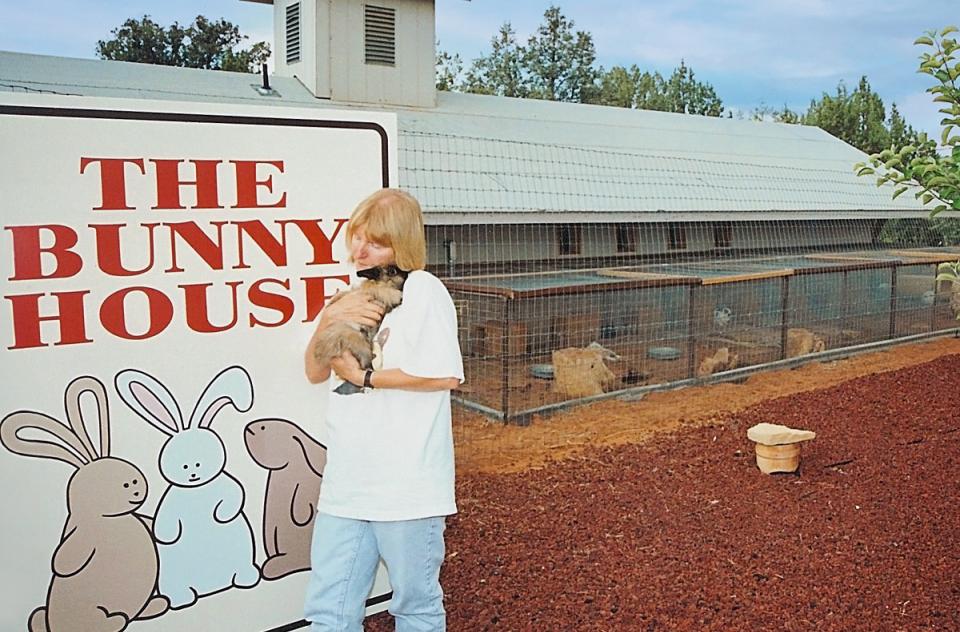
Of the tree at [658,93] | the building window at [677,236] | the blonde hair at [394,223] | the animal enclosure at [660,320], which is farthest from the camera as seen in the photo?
the tree at [658,93]

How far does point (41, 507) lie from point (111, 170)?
103 cm

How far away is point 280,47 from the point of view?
46.6 feet

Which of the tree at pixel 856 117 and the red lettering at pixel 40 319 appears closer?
the red lettering at pixel 40 319

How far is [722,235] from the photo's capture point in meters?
14.8

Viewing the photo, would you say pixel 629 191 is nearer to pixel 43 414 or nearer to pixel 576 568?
pixel 576 568

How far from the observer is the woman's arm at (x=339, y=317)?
2.93 m

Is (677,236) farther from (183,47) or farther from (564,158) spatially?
(183,47)

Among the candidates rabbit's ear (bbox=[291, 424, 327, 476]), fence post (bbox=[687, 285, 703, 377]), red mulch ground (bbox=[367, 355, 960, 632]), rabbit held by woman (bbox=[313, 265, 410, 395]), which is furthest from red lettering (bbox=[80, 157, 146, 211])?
fence post (bbox=[687, 285, 703, 377])

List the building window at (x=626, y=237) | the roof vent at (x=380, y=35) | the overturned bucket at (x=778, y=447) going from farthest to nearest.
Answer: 1. the roof vent at (x=380, y=35)
2. the building window at (x=626, y=237)
3. the overturned bucket at (x=778, y=447)

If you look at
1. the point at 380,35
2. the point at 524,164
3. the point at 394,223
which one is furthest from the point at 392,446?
the point at 380,35

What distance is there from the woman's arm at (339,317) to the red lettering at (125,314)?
18.4 inches

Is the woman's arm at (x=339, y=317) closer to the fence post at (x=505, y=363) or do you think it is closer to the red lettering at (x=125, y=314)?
the red lettering at (x=125, y=314)

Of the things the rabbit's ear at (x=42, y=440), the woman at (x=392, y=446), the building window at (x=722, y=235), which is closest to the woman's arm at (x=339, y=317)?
the woman at (x=392, y=446)

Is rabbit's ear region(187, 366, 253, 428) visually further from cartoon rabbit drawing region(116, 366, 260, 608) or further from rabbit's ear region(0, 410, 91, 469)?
rabbit's ear region(0, 410, 91, 469)
